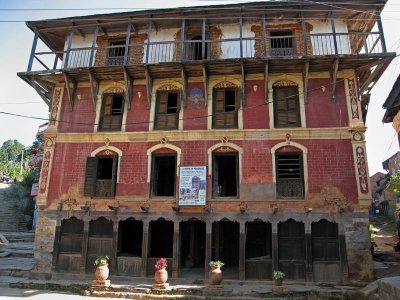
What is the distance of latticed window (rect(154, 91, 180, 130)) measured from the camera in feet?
51.9

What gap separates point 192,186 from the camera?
14.6m

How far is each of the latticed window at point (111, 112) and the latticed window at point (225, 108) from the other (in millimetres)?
4751

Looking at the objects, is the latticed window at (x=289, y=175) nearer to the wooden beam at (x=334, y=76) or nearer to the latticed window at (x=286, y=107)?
the latticed window at (x=286, y=107)

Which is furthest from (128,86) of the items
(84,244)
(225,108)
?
(84,244)

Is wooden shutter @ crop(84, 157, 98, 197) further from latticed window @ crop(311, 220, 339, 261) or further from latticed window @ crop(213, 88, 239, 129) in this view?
latticed window @ crop(311, 220, 339, 261)

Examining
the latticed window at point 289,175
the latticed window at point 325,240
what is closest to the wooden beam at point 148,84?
the latticed window at point 289,175

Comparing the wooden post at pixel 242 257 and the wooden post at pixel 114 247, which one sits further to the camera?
the wooden post at pixel 114 247

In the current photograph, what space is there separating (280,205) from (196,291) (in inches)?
195

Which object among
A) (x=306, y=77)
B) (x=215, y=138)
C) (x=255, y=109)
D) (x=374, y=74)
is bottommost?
(x=215, y=138)

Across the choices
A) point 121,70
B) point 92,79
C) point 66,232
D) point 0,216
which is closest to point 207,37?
point 121,70

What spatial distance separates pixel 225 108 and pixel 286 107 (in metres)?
2.85

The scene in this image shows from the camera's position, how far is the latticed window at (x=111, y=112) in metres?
16.3

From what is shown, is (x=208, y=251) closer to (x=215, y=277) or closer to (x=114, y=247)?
(x=215, y=277)

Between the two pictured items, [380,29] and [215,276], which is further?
[380,29]
